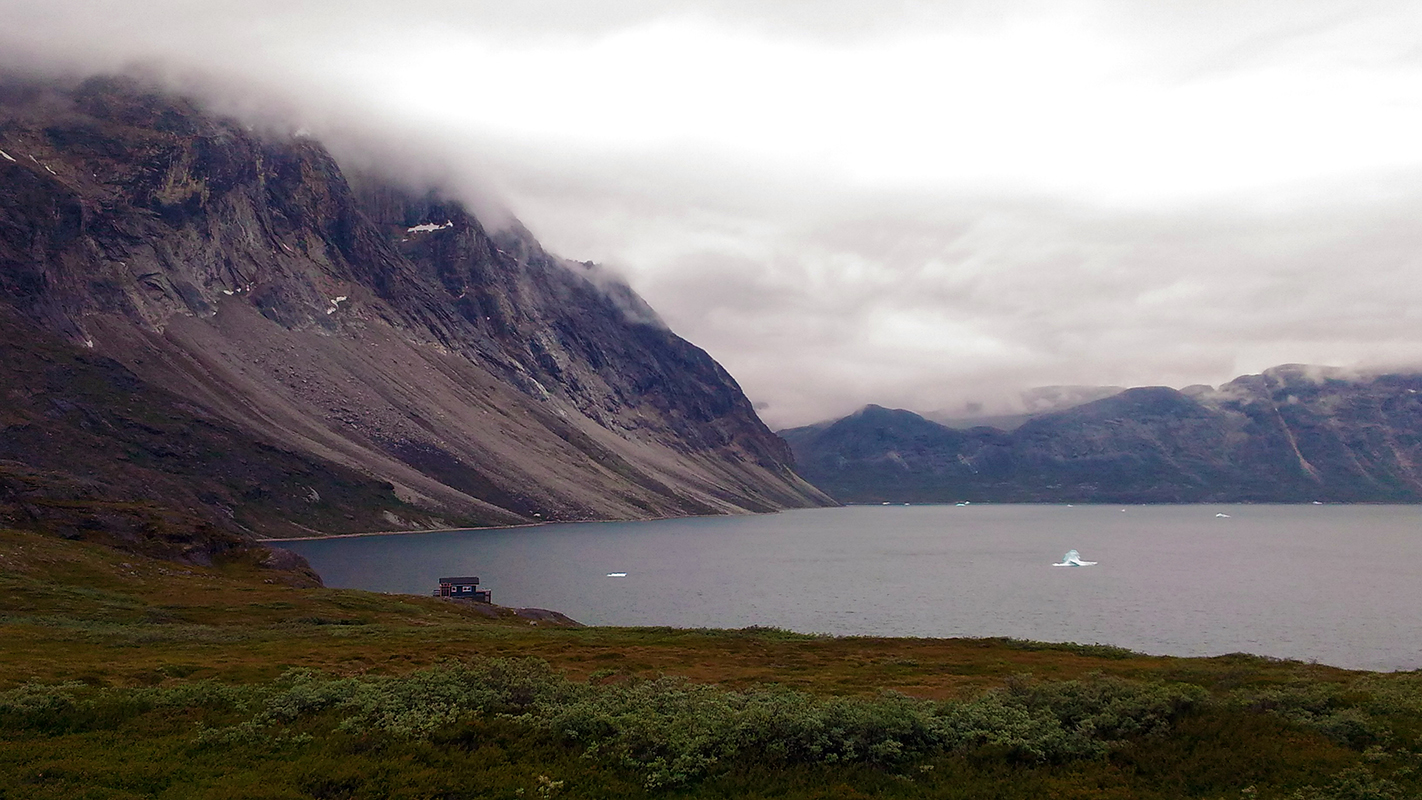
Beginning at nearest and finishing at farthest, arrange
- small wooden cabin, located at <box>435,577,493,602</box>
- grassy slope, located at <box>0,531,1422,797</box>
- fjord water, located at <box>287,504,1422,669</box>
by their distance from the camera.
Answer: grassy slope, located at <box>0,531,1422,797</box> → fjord water, located at <box>287,504,1422,669</box> → small wooden cabin, located at <box>435,577,493,602</box>

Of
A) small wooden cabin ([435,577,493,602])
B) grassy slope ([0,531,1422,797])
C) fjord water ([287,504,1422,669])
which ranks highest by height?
grassy slope ([0,531,1422,797])

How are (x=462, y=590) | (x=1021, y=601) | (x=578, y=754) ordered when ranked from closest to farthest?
(x=578, y=754) < (x=462, y=590) < (x=1021, y=601)

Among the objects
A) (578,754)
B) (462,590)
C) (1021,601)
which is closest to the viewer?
(578,754)

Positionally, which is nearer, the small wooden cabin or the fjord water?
the fjord water

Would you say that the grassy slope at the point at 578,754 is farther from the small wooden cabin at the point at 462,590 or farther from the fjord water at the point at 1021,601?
the small wooden cabin at the point at 462,590

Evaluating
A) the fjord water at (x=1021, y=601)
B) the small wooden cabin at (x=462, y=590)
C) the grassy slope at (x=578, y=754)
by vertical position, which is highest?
the grassy slope at (x=578, y=754)

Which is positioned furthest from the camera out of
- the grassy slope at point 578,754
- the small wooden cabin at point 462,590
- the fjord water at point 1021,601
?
the small wooden cabin at point 462,590

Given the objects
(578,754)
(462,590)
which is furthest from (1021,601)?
(578,754)

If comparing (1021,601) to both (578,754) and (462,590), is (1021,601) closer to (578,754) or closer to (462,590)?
(462,590)

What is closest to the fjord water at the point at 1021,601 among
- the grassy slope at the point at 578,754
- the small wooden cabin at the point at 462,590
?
the small wooden cabin at the point at 462,590

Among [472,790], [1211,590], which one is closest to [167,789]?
[472,790]

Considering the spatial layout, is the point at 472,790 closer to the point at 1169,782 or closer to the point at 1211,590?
the point at 1169,782

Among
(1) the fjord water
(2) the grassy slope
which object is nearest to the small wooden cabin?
(1) the fjord water

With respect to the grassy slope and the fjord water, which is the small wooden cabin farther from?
the grassy slope
